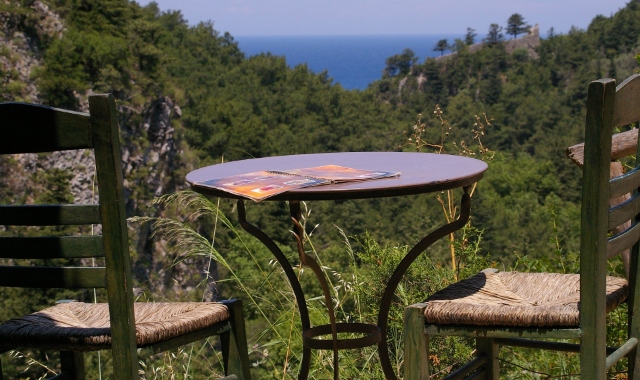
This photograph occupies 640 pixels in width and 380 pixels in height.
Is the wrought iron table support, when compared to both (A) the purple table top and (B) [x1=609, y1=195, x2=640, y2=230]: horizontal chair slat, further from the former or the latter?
(B) [x1=609, y1=195, x2=640, y2=230]: horizontal chair slat

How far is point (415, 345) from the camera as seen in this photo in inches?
53.6

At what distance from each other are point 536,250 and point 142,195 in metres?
13.0

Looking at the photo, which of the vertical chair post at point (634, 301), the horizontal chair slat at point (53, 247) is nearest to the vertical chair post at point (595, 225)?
the vertical chair post at point (634, 301)

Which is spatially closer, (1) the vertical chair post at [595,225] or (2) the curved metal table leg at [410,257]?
(1) the vertical chair post at [595,225]

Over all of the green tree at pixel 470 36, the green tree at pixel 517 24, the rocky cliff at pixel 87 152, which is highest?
the green tree at pixel 517 24

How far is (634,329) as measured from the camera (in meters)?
1.41

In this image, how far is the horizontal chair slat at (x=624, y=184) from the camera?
122 centimetres

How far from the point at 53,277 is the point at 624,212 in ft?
2.91

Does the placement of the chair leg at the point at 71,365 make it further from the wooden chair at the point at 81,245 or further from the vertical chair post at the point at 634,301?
the vertical chair post at the point at 634,301

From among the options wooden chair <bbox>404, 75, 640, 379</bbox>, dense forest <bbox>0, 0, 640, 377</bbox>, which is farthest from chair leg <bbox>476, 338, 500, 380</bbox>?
dense forest <bbox>0, 0, 640, 377</bbox>

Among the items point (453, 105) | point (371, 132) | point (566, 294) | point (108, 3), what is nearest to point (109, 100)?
point (566, 294)

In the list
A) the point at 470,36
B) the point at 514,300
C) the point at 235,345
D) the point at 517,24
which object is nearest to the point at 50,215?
the point at 235,345

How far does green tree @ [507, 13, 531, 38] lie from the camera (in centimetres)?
7025

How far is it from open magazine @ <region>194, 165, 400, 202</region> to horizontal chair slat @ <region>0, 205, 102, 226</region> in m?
0.27
